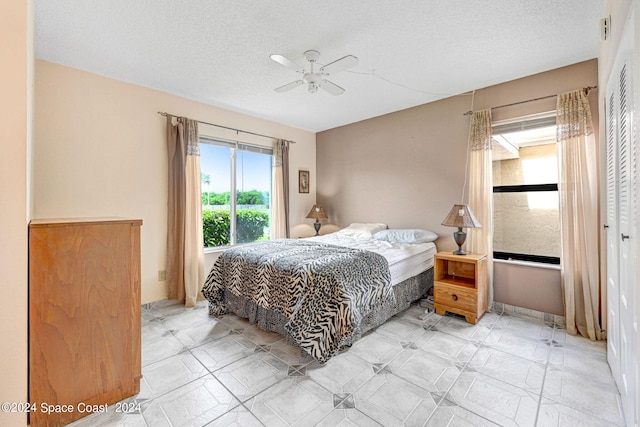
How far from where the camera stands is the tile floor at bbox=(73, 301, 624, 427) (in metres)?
1.53

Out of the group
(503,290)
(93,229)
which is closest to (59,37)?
(93,229)

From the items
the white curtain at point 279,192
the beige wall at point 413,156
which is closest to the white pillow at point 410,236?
the beige wall at point 413,156

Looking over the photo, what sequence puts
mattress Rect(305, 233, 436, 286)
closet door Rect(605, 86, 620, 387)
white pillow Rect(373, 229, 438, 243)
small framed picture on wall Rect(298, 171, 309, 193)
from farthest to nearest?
1. small framed picture on wall Rect(298, 171, 309, 193)
2. white pillow Rect(373, 229, 438, 243)
3. mattress Rect(305, 233, 436, 286)
4. closet door Rect(605, 86, 620, 387)

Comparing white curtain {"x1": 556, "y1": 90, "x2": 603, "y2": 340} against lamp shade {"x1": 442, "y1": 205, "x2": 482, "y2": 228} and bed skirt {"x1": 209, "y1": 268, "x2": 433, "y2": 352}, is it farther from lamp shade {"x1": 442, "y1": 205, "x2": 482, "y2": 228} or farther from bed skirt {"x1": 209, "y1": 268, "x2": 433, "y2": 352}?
bed skirt {"x1": 209, "y1": 268, "x2": 433, "y2": 352}

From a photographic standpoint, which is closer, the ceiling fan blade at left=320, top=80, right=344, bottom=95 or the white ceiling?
the white ceiling

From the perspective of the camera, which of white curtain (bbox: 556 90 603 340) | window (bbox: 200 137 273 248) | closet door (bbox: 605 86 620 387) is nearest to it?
closet door (bbox: 605 86 620 387)

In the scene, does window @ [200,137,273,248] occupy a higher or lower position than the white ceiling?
lower

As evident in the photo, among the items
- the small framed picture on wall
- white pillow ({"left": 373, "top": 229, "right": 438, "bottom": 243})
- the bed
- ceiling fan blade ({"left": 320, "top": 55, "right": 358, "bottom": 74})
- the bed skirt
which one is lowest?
the bed skirt

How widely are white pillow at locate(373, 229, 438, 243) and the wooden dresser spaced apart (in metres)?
2.85

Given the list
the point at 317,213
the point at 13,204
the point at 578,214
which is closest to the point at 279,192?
Result: the point at 317,213

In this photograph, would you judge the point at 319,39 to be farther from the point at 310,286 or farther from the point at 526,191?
the point at 526,191

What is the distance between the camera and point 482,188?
3.06 m

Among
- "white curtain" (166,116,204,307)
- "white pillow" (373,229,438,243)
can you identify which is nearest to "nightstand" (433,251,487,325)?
"white pillow" (373,229,438,243)

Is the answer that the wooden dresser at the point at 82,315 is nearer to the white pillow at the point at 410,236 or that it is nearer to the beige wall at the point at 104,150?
the beige wall at the point at 104,150
